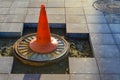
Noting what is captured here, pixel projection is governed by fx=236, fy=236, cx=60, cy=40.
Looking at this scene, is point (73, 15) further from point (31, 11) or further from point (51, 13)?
point (31, 11)

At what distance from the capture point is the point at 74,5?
6.84m

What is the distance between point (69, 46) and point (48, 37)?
548 mm

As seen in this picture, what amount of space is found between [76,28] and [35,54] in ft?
4.53

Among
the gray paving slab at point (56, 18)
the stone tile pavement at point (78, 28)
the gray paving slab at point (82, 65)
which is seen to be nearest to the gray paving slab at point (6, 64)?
the stone tile pavement at point (78, 28)

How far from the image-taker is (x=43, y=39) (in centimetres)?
Result: 479

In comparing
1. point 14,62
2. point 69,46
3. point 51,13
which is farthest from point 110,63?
point 51,13

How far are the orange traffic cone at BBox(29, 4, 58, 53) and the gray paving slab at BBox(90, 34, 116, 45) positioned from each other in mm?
884

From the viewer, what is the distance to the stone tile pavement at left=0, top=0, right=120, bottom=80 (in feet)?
13.7

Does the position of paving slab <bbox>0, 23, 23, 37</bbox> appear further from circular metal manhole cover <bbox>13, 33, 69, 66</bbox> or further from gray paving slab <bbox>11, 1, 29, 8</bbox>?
gray paving slab <bbox>11, 1, 29, 8</bbox>

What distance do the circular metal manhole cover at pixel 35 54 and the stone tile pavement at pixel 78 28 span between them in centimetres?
25

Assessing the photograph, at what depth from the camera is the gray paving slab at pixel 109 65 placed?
4.26m

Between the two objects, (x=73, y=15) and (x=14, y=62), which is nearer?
(x=14, y=62)

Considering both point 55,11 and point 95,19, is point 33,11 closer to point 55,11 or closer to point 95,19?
point 55,11

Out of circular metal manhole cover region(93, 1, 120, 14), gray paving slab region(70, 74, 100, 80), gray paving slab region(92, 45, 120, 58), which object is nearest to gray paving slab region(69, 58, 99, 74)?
gray paving slab region(70, 74, 100, 80)
